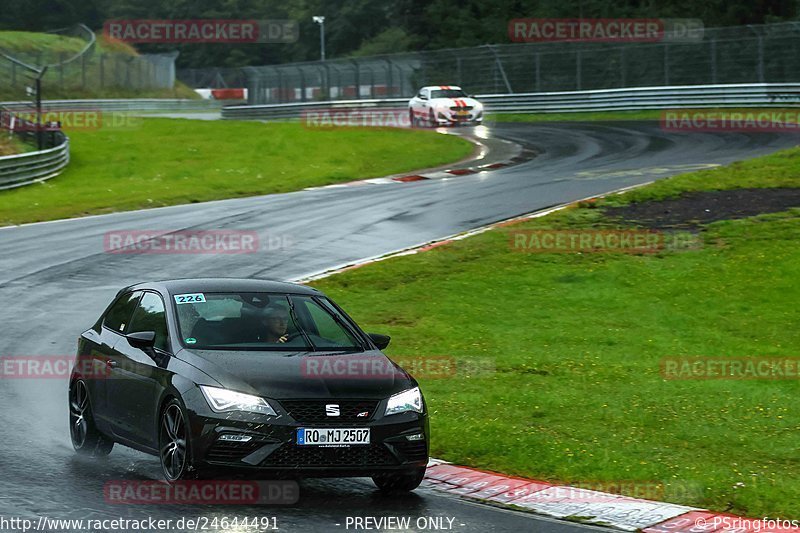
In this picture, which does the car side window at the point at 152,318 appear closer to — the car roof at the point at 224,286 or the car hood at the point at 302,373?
the car roof at the point at 224,286

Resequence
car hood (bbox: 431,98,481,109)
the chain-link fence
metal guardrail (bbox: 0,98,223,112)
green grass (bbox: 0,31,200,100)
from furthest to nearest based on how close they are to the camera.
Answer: green grass (bbox: 0,31,200,100) < metal guardrail (bbox: 0,98,223,112) < car hood (bbox: 431,98,481,109) < the chain-link fence

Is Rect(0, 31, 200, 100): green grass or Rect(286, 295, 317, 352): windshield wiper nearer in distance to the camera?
Rect(286, 295, 317, 352): windshield wiper

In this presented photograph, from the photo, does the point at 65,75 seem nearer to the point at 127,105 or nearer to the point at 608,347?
the point at 127,105

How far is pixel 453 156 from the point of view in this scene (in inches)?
1495

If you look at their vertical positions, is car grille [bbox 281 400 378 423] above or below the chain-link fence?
below

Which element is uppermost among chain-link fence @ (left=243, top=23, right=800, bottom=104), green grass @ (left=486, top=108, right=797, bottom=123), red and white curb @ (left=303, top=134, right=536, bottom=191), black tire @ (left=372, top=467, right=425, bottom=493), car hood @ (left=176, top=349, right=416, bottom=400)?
chain-link fence @ (left=243, top=23, right=800, bottom=104)

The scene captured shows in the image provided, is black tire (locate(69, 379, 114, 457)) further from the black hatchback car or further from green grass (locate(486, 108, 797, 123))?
green grass (locate(486, 108, 797, 123))

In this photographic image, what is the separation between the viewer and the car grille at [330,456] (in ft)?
27.2

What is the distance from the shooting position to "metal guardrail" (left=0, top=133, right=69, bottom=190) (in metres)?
→ 32.7

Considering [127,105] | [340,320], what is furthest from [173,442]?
[127,105]

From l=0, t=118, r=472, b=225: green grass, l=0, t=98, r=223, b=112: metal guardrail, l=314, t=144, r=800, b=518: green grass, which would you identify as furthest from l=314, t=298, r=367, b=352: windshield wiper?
l=0, t=98, r=223, b=112: metal guardrail

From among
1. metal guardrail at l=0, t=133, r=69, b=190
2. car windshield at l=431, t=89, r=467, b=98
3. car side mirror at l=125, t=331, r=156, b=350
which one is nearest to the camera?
car side mirror at l=125, t=331, r=156, b=350

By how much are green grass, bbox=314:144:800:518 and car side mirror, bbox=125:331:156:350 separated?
2624mm

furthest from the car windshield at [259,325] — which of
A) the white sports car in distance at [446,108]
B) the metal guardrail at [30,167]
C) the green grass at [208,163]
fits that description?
the white sports car in distance at [446,108]
